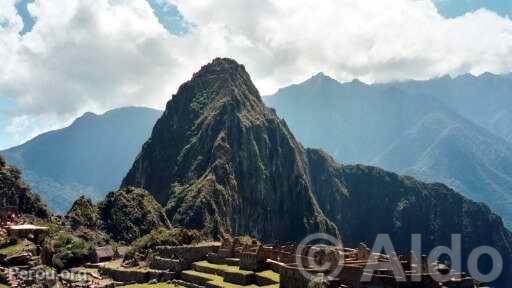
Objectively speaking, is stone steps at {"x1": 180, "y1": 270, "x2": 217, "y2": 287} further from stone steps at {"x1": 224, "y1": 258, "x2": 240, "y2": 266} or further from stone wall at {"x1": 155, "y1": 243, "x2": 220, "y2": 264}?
stone wall at {"x1": 155, "y1": 243, "x2": 220, "y2": 264}

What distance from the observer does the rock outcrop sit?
105 meters

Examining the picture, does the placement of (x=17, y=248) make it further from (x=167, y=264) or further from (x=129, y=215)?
(x=129, y=215)

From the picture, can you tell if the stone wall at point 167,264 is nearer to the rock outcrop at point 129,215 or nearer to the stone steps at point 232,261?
the stone steps at point 232,261

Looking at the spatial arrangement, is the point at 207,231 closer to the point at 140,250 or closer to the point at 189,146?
the point at 189,146

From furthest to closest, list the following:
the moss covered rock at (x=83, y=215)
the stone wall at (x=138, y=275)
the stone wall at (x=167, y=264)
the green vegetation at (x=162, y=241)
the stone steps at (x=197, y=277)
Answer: the moss covered rock at (x=83, y=215) → the green vegetation at (x=162, y=241) → the stone wall at (x=167, y=264) → the stone wall at (x=138, y=275) → the stone steps at (x=197, y=277)

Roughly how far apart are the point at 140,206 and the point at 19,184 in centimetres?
2868

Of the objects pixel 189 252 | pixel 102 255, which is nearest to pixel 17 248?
pixel 102 255

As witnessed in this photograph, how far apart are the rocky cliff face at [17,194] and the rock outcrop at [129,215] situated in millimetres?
14181

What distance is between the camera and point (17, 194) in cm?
8912

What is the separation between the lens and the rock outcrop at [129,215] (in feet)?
344

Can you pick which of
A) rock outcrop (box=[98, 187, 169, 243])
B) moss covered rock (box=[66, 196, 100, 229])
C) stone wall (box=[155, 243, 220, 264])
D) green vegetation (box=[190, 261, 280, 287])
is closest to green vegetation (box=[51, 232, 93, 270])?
stone wall (box=[155, 243, 220, 264])

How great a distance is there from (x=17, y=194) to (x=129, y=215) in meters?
24.5

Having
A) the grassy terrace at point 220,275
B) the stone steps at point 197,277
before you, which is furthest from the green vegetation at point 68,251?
the grassy terrace at point 220,275

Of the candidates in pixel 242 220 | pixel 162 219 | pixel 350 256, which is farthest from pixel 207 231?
pixel 350 256
